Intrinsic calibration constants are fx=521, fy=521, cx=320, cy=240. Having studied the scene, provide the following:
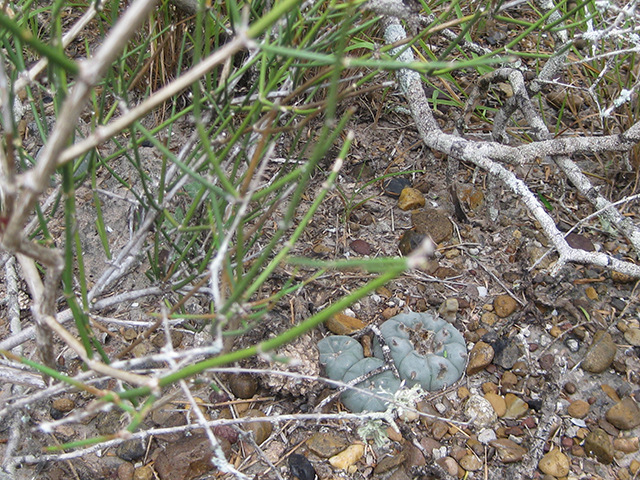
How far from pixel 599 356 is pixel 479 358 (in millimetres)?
428

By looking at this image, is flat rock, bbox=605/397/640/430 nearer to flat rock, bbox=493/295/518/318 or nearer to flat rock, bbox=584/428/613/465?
flat rock, bbox=584/428/613/465

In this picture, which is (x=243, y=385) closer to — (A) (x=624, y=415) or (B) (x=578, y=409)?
(B) (x=578, y=409)

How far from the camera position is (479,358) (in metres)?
1.93

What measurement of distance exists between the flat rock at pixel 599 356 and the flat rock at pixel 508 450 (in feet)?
1.41

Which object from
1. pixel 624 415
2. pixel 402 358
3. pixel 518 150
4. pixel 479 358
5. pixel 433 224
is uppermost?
pixel 518 150

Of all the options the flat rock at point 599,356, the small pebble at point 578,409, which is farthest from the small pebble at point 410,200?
the small pebble at point 578,409

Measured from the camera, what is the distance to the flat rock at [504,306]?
6.82 feet

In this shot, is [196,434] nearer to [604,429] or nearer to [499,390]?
[499,390]

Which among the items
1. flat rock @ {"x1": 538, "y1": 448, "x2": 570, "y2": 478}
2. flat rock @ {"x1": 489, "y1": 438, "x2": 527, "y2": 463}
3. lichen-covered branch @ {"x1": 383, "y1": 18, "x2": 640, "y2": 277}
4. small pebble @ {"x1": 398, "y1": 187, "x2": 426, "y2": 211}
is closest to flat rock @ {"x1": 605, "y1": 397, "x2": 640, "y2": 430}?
flat rock @ {"x1": 538, "y1": 448, "x2": 570, "y2": 478}

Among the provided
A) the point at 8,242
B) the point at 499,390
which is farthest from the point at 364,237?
the point at 8,242

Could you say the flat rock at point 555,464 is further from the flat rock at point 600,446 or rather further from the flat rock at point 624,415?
the flat rock at point 624,415

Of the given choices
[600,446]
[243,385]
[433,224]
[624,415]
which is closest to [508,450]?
[600,446]

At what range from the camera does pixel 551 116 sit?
275cm

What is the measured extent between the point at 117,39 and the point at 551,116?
262cm
